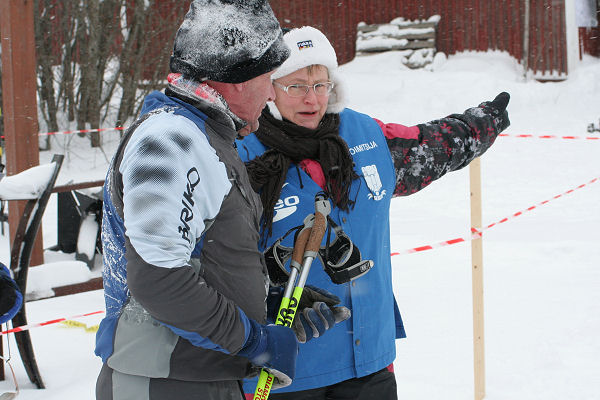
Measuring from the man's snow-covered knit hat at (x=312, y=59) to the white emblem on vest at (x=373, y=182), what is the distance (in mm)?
266

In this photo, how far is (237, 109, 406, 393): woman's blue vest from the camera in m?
2.27

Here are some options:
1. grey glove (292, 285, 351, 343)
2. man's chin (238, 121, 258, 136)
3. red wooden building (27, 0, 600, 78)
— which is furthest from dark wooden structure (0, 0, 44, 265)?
red wooden building (27, 0, 600, 78)

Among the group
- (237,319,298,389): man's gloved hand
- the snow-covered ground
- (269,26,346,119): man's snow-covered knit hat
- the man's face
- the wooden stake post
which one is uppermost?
(269,26,346,119): man's snow-covered knit hat

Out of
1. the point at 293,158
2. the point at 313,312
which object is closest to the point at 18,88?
the point at 293,158

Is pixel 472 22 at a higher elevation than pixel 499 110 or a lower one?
higher

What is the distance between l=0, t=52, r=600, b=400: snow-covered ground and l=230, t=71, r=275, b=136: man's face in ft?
8.60

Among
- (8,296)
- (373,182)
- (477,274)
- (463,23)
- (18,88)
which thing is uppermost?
(463,23)

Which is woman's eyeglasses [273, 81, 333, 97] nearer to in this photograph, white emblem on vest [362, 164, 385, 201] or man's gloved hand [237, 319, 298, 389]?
white emblem on vest [362, 164, 385, 201]

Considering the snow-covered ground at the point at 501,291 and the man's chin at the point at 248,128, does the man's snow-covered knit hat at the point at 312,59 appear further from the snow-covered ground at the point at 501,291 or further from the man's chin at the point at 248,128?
the snow-covered ground at the point at 501,291

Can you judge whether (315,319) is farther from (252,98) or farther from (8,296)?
(8,296)

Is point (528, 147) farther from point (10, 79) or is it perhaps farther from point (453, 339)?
point (10, 79)

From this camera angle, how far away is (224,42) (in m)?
1.54

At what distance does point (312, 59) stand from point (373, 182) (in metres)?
0.49

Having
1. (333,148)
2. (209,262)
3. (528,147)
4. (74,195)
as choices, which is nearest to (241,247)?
(209,262)
